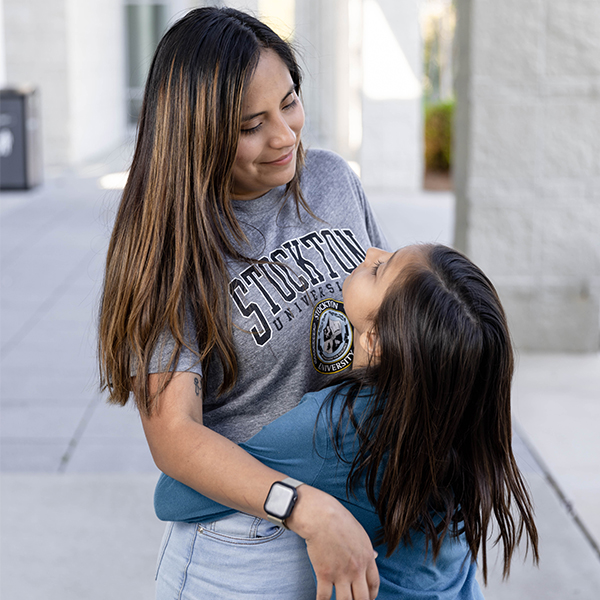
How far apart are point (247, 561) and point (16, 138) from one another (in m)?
11.6

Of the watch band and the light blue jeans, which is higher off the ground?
the watch band

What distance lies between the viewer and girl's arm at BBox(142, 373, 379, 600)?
4.36ft

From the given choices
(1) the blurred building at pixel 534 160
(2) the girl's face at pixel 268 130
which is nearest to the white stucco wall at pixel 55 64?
(1) the blurred building at pixel 534 160

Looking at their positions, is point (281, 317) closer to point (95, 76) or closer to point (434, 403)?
point (434, 403)

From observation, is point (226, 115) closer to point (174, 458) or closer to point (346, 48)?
point (174, 458)

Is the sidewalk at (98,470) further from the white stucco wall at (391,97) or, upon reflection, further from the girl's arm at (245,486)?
the white stucco wall at (391,97)

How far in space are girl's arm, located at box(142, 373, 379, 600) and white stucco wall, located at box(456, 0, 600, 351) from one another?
4.28m

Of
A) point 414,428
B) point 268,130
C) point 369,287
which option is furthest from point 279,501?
point 268,130

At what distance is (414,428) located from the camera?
1411 millimetres

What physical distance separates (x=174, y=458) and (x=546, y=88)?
4601mm

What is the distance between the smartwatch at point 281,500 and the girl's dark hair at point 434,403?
13 centimetres

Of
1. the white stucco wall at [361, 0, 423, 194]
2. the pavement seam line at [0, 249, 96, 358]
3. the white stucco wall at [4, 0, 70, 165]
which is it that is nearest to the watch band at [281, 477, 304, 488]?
the pavement seam line at [0, 249, 96, 358]

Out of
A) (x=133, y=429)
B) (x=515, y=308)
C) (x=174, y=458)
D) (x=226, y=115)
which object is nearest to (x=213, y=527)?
(x=174, y=458)

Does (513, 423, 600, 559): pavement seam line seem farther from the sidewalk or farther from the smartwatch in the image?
the smartwatch
